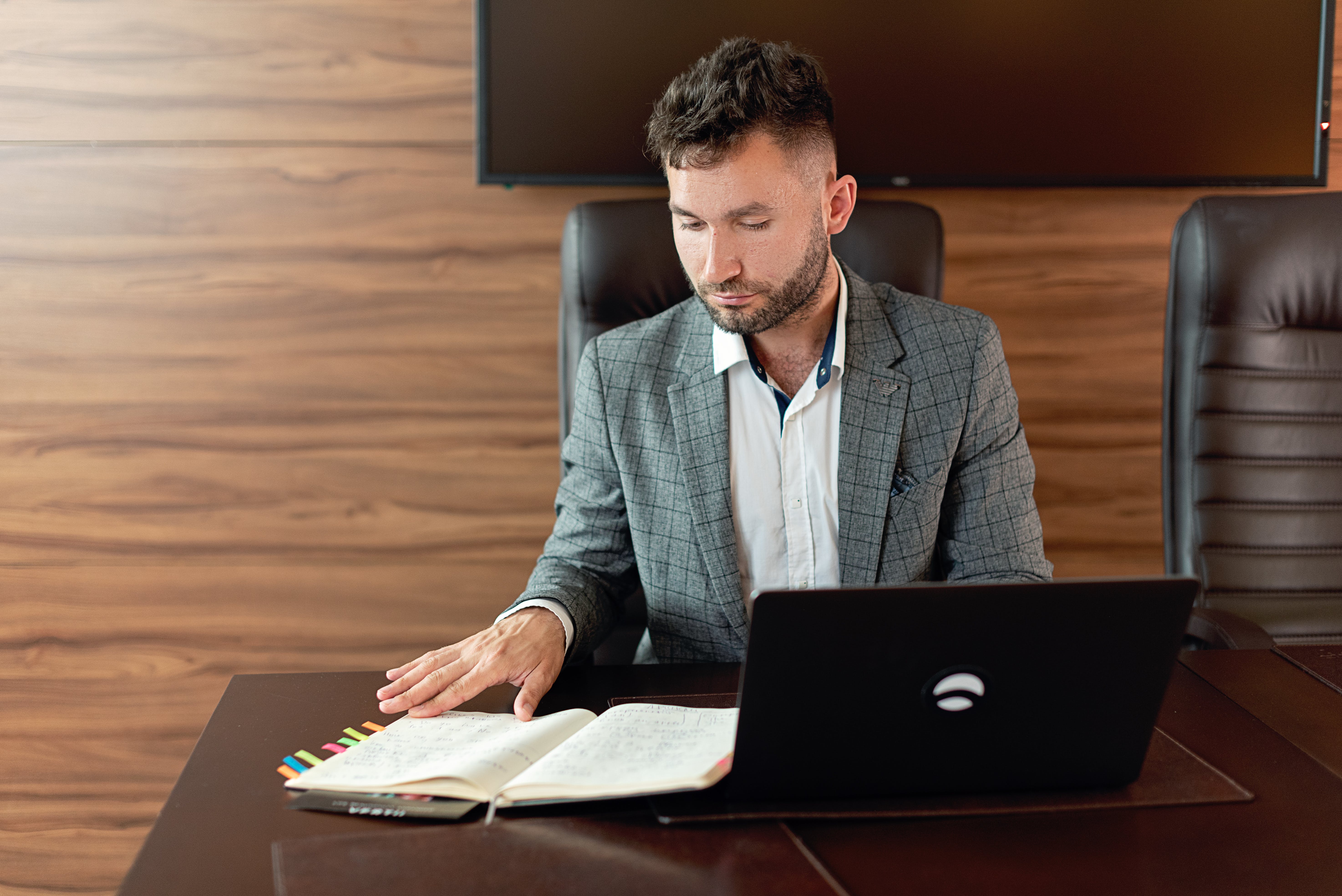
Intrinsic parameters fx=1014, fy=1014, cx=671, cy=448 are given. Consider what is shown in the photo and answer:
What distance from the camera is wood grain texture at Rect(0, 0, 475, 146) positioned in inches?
68.7

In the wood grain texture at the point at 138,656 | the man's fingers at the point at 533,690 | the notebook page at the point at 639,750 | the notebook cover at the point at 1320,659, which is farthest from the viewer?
the wood grain texture at the point at 138,656

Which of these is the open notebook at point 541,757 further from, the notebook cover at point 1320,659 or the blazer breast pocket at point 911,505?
the notebook cover at point 1320,659

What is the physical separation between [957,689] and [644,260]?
91cm

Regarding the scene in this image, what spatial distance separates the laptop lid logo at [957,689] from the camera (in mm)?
740

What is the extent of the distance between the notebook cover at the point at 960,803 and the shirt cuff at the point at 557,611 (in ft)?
1.15

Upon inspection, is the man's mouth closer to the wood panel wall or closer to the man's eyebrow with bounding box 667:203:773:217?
the man's eyebrow with bounding box 667:203:773:217

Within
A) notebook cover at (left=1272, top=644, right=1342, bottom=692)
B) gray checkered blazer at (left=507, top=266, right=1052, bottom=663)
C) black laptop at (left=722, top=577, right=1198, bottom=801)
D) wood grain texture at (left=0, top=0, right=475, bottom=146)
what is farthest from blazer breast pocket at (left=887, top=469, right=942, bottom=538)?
wood grain texture at (left=0, top=0, right=475, bottom=146)

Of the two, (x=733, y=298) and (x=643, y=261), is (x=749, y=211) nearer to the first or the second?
(x=733, y=298)

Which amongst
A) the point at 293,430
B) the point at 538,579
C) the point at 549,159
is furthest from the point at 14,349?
the point at 538,579

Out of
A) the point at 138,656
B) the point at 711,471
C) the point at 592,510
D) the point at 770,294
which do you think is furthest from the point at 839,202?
the point at 138,656

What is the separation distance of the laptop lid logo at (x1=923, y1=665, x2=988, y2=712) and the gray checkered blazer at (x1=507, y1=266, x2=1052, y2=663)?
53 cm

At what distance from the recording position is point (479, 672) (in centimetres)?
99

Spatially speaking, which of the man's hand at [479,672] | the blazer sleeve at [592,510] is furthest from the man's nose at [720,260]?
the man's hand at [479,672]

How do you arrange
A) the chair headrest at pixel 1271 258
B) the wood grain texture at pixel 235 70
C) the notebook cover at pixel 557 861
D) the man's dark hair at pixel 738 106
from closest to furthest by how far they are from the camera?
the notebook cover at pixel 557 861
the man's dark hair at pixel 738 106
the chair headrest at pixel 1271 258
the wood grain texture at pixel 235 70
